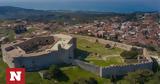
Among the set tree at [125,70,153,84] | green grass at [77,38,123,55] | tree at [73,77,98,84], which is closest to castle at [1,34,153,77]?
tree at [125,70,153,84]

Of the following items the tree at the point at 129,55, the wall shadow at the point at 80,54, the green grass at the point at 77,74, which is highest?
the tree at the point at 129,55

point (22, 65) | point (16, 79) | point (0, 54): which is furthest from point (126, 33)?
point (16, 79)

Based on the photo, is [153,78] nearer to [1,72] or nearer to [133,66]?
[133,66]

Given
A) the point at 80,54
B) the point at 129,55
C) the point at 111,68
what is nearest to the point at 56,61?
the point at 80,54

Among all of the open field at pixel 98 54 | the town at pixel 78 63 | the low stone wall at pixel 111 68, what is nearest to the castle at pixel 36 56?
the town at pixel 78 63

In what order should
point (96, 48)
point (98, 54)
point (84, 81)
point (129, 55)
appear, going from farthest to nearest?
point (96, 48) < point (98, 54) < point (129, 55) < point (84, 81)

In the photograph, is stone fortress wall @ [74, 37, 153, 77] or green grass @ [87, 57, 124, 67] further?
green grass @ [87, 57, 124, 67]

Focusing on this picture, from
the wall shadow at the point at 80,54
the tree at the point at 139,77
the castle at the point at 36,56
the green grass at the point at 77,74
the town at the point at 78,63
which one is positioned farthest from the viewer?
the wall shadow at the point at 80,54

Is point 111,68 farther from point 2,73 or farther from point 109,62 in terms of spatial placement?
point 2,73

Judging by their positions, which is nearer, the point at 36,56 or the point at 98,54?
the point at 36,56

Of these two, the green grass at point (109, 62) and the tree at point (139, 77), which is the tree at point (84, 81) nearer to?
the tree at point (139, 77)

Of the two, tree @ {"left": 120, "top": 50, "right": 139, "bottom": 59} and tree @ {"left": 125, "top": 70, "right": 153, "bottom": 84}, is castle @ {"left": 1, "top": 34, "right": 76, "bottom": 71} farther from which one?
tree @ {"left": 125, "top": 70, "right": 153, "bottom": 84}
